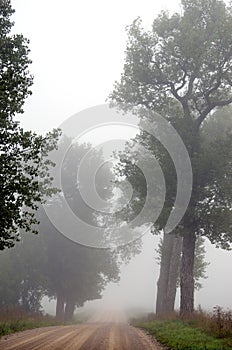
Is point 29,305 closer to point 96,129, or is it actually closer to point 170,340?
point 96,129

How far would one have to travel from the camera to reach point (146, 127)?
24.4m

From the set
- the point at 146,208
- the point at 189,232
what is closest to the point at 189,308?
the point at 189,232

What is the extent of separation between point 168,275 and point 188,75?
17.0 metres

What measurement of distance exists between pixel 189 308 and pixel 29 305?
60.5 ft

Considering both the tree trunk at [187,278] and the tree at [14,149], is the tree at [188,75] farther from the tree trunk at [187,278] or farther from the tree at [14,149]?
the tree at [14,149]

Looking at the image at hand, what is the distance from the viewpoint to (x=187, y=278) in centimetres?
2116

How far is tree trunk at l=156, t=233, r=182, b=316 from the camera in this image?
27.3 meters

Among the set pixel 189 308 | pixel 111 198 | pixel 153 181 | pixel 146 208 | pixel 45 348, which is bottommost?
pixel 45 348

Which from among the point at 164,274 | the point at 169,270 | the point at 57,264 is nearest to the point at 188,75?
the point at 169,270

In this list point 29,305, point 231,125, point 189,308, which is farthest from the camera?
point 29,305

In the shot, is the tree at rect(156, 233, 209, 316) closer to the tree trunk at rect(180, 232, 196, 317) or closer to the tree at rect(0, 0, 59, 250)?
the tree trunk at rect(180, 232, 196, 317)

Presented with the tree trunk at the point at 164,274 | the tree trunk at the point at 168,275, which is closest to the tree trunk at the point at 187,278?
the tree trunk at the point at 168,275

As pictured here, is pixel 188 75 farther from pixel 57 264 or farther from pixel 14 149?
A: pixel 57 264

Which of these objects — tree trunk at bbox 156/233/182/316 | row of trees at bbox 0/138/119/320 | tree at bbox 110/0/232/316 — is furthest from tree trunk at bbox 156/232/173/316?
tree at bbox 110/0/232/316
